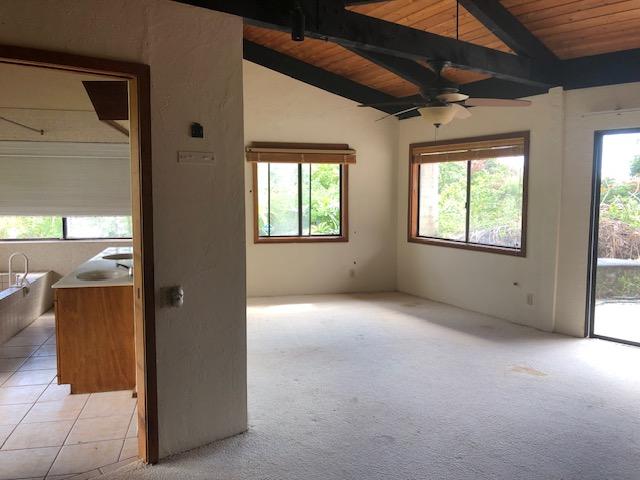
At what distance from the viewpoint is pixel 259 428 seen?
2.94 metres

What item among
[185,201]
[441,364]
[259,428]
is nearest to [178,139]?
[185,201]

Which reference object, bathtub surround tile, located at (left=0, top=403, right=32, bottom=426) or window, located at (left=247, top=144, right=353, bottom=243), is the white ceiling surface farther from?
bathtub surround tile, located at (left=0, top=403, right=32, bottom=426)

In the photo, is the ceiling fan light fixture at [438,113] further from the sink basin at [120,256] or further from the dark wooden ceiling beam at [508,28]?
the sink basin at [120,256]

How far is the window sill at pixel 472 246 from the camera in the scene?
209 inches

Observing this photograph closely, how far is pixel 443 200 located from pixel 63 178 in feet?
14.9

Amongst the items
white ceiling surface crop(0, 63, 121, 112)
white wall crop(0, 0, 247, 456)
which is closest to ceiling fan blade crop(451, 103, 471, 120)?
white wall crop(0, 0, 247, 456)

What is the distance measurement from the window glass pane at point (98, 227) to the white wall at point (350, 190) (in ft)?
4.99

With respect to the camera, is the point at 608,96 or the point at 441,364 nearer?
the point at 441,364

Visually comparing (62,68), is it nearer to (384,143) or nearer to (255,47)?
(255,47)

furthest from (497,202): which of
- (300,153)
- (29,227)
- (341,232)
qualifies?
(29,227)

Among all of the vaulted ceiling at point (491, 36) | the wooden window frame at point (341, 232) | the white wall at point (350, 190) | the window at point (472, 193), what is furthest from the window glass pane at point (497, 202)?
the wooden window frame at point (341, 232)

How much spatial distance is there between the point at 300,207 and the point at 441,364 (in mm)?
3234

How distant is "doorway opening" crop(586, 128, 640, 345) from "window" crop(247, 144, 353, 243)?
3.04 meters

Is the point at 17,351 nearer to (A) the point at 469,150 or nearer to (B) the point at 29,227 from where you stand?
(B) the point at 29,227
